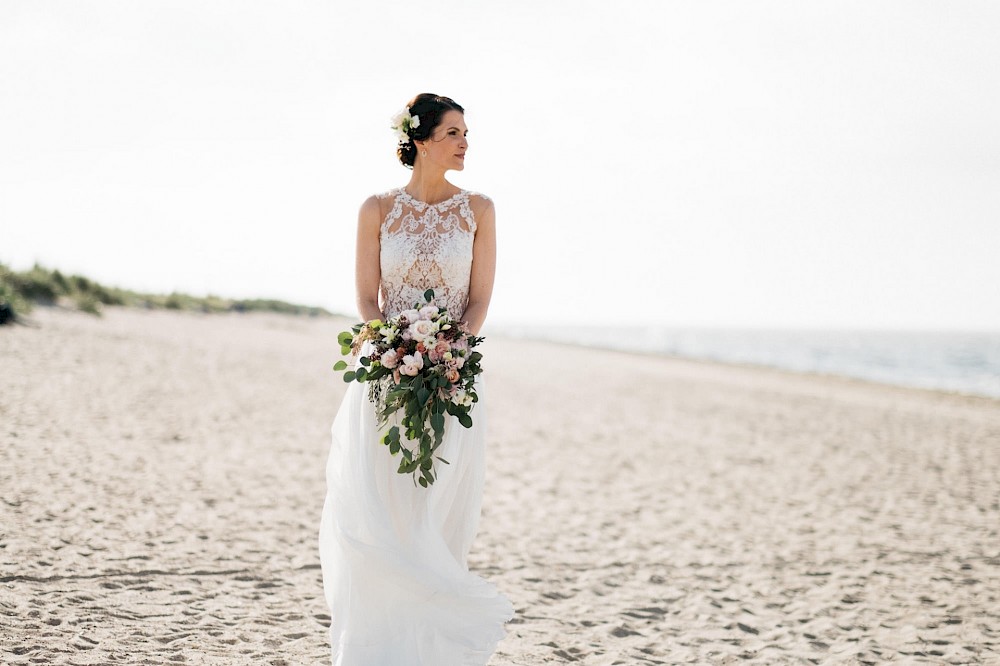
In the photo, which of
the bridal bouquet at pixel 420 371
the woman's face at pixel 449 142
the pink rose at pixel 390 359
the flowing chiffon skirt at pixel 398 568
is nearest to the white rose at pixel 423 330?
the bridal bouquet at pixel 420 371

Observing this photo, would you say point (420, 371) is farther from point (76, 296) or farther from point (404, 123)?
point (76, 296)

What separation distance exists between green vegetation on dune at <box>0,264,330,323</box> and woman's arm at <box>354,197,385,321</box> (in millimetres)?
17500

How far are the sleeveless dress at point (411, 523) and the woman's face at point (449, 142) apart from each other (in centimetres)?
19

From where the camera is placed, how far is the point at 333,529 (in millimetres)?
4031

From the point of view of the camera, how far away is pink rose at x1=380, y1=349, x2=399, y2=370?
3518 millimetres

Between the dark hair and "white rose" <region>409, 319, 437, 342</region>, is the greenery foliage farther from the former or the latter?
"white rose" <region>409, 319, 437, 342</region>

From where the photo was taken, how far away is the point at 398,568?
146 inches

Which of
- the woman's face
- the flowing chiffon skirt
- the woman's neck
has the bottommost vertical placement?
the flowing chiffon skirt

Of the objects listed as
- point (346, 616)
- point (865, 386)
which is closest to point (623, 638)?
point (346, 616)

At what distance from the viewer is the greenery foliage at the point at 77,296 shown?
21.7 metres

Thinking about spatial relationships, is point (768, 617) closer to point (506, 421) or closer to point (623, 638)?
point (623, 638)

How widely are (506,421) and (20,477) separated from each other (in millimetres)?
8695

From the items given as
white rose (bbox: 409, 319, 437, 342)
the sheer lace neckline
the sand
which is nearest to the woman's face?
the sheer lace neckline

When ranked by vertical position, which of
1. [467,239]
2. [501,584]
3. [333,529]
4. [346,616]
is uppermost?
[467,239]
